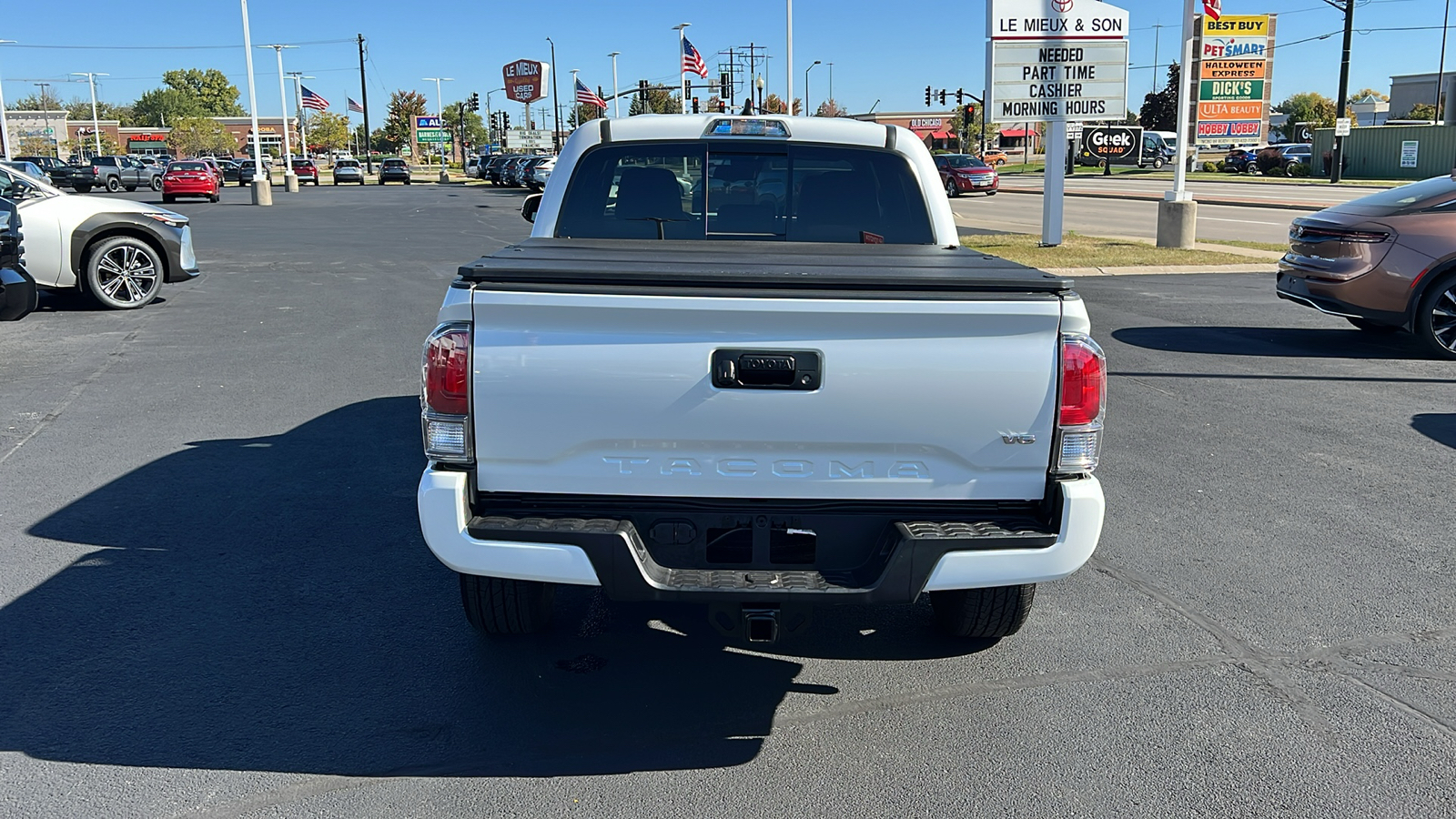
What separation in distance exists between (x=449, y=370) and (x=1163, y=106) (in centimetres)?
8276

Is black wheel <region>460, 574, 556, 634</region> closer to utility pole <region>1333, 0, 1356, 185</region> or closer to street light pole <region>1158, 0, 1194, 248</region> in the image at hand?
street light pole <region>1158, 0, 1194, 248</region>

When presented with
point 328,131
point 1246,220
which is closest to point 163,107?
point 328,131

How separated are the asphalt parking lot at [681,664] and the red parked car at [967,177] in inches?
1374

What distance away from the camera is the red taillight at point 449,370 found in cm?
332

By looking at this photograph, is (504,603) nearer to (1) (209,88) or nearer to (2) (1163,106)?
(2) (1163,106)

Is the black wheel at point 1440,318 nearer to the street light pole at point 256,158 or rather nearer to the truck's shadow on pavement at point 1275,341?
the truck's shadow on pavement at point 1275,341

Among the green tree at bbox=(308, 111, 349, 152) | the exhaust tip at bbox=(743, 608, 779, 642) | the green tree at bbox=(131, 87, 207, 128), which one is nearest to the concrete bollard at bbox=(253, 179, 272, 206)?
the exhaust tip at bbox=(743, 608, 779, 642)

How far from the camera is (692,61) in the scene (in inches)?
1738

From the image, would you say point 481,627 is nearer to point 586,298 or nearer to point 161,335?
point 586,298

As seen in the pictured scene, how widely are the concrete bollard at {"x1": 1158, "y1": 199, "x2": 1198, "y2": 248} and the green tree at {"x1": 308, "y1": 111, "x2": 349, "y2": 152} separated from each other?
5197 inches

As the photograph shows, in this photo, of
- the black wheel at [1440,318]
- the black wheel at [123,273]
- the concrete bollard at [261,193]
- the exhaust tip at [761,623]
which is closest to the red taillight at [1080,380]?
the exhaust tip at [761,623]

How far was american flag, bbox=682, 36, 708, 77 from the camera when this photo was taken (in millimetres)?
44062

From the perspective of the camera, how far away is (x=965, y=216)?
30.6 metres

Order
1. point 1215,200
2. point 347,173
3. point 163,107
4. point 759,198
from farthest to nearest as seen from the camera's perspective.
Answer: point 163,107 → point 347,173 → point 1215,200 → point 759,198
